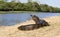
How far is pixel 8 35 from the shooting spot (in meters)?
8.16

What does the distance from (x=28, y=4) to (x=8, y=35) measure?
21.1m

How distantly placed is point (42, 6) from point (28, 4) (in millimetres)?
2478

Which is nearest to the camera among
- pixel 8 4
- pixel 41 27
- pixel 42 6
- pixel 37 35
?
pixel 37 35

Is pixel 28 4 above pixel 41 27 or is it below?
below

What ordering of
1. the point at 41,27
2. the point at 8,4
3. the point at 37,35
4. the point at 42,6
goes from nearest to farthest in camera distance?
the point at 37,35, the point at 41,27, the point at 42,6, the point at 8,4

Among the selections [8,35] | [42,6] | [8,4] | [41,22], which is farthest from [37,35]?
[8,4]

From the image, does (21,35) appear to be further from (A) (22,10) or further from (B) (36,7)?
(A) (22,10)

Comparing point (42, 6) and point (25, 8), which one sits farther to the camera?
point (25, 8)

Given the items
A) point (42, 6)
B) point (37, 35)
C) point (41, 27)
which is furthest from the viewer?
point (42, 6)

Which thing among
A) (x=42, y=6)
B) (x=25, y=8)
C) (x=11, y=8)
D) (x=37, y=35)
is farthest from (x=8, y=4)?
(x=37, y=35)

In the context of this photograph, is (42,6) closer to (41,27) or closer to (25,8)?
(25,8)

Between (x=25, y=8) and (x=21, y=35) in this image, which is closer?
(x=21, y=35)

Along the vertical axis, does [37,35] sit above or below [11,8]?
above

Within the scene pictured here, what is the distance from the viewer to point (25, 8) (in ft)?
101
